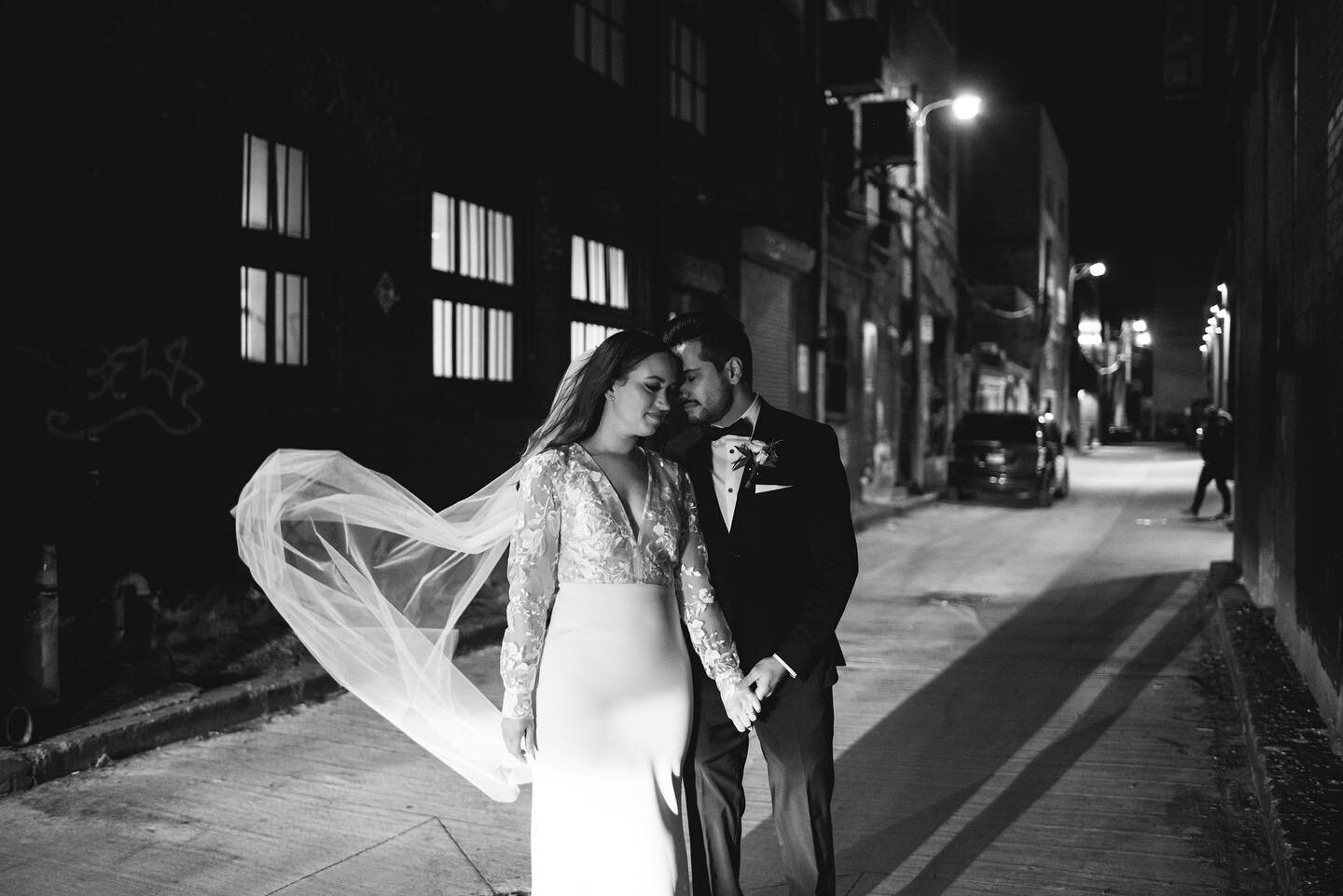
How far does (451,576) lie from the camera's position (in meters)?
4.99

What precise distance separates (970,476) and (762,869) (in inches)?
777

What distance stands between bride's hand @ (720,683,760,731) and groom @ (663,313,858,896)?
121 mm

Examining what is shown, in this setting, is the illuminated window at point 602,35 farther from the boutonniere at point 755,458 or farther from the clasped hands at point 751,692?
the clasped hands at point 751,692

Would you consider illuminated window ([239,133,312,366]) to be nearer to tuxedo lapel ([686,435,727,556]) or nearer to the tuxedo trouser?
tuxedo lapel ([686,435,727,556])

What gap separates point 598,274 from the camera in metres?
14.0

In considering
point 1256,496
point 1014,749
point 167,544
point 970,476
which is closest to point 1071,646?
point 1256,496

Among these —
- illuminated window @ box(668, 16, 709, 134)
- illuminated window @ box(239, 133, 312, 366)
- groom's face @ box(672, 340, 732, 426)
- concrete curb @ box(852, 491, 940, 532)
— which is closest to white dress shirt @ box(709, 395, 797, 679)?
groom's face @ box(672, 340, 732, 426)

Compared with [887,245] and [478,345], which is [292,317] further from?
[887,245]

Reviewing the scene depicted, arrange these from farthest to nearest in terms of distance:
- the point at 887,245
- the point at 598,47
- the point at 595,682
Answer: the point at 887,245, the point at 598,47, the point at 595,682

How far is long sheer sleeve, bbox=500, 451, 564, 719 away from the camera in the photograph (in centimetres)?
323

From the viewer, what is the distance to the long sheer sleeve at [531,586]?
10.6ft

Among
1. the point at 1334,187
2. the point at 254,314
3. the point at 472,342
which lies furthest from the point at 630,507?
the point at 472,342

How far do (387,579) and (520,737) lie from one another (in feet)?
6.98

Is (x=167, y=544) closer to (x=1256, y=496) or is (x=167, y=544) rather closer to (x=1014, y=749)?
(x=1014, y=749)
